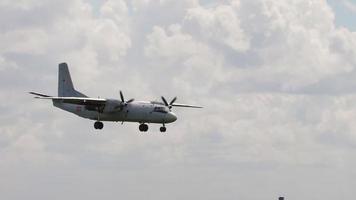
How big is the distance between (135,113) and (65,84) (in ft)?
62.3

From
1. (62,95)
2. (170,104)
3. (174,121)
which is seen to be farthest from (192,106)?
(62,95)

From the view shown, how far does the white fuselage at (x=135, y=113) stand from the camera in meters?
96.4

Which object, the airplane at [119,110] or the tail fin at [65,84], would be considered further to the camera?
the tail fin at [65,84]

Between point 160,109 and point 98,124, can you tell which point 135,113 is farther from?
point 98,124

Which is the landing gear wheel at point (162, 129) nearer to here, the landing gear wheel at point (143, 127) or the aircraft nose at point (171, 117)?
the aircraft nose at point (171, 117)

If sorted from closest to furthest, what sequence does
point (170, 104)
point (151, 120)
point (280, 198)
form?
point (151, 120)
point (170, 104)
point (280, 198)

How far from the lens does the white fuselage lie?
96.4 metres

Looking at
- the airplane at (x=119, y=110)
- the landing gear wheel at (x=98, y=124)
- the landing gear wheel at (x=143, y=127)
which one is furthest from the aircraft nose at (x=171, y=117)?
the landing gear wheel at (x=98, y=124)

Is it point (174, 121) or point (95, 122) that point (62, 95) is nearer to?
point (95, 122)

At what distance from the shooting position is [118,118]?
324 ft

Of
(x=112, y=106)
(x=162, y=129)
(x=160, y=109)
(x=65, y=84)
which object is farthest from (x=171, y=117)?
(x=65, y=84)

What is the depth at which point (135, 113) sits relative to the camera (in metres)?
97.5

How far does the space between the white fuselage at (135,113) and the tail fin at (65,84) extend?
28.8ft

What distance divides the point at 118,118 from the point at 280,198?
293ft
